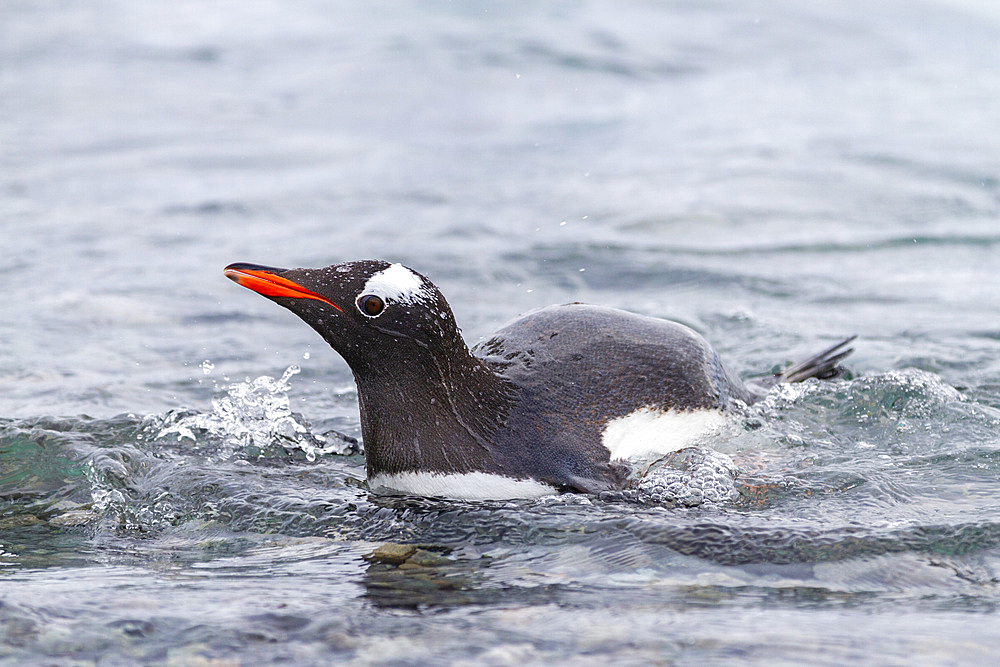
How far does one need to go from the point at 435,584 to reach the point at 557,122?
35.4 ft

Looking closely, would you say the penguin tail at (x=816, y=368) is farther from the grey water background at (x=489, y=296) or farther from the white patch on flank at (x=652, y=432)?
the white patch on flank at (x=652, y=432)

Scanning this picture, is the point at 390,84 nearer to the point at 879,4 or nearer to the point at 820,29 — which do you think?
the point at 820,29

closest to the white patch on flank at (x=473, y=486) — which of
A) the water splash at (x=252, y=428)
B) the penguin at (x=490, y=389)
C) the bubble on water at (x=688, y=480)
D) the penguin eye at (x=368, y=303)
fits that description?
the penguin at (x=490, y=389)

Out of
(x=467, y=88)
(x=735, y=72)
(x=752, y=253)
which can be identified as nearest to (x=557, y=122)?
(x=467, y=88)

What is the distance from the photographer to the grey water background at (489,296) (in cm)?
403

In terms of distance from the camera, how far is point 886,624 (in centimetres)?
383

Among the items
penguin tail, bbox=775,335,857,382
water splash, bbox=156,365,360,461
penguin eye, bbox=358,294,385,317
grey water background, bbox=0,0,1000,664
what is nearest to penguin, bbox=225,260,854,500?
penguin eye, bbox=358,294,385,317

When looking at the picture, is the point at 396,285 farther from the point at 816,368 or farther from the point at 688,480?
the point at 816,368

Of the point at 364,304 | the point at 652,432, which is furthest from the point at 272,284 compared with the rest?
the point at 652,432

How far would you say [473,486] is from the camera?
5.00 m

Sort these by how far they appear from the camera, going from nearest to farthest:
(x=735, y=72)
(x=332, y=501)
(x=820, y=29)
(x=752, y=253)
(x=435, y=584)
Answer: (x=435, y=584) → (x=332, y=501) → (x=752, y=253) → (x=735, y=72) → (x=820, y=29)

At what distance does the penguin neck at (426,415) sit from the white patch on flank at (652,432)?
21.5 inches

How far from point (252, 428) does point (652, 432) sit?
2.00 meters

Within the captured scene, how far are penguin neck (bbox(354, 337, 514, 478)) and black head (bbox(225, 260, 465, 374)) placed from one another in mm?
62
